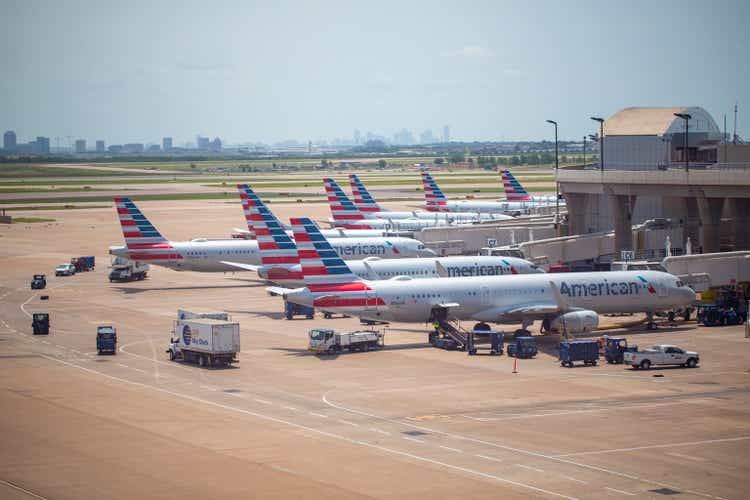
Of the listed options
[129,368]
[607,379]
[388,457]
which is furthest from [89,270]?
[388,457]

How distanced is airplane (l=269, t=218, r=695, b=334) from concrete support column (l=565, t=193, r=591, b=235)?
34.3 m

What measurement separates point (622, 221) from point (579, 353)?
121ft

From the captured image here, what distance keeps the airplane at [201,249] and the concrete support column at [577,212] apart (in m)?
15.5

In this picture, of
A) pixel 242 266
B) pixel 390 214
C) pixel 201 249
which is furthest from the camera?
pixel 390 214

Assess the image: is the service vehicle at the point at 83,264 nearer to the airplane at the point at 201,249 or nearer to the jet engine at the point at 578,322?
the airplane at the point at 201,249

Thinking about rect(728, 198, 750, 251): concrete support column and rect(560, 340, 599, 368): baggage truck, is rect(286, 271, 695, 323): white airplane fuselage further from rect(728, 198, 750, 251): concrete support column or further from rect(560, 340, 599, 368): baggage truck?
rect(728, 198, 750, 251): concrete support column

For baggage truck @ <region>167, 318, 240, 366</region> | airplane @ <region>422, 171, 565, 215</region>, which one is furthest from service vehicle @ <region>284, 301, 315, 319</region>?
airplane @ <region>422, 171, 565, 215</region>

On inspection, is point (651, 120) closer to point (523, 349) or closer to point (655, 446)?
point (523, 349)

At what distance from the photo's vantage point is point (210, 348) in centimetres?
6344

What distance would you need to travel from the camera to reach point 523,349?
217ft

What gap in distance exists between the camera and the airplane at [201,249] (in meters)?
102

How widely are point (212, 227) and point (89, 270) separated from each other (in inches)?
1865

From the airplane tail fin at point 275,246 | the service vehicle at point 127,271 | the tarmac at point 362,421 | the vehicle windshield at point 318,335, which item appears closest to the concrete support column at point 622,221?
the tarmac at point 362,421

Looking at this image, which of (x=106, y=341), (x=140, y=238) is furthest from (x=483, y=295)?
(x=140, y=238)
